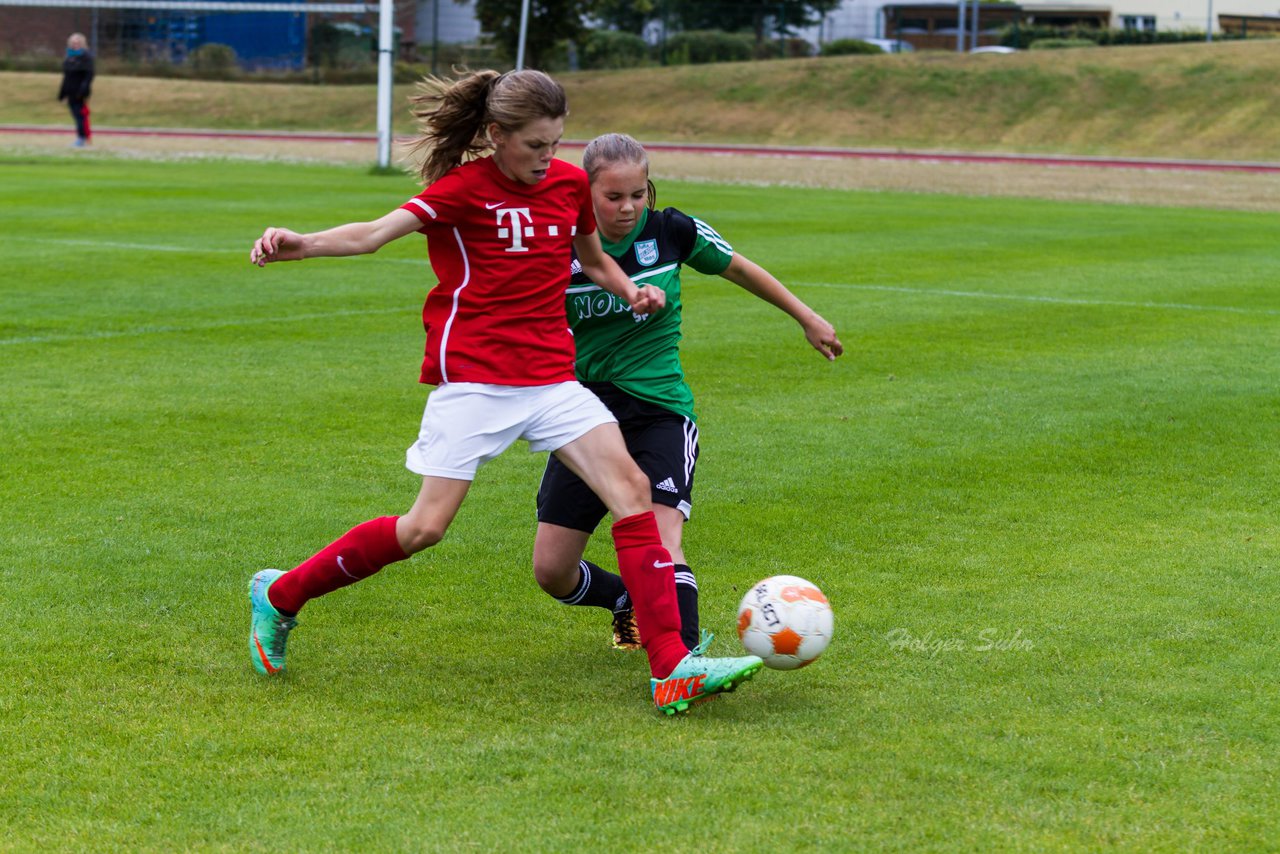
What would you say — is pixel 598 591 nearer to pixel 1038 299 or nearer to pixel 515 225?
pixel 515 225

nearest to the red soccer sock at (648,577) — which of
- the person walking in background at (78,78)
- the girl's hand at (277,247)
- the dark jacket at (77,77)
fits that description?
the girl's hand at (277,247)

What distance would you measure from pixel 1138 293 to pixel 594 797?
11985 mm

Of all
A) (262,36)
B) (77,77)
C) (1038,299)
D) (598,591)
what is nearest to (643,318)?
(598,591)

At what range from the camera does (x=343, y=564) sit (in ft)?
16.3

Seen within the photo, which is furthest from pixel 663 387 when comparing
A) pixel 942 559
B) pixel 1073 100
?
pixel 1073 100

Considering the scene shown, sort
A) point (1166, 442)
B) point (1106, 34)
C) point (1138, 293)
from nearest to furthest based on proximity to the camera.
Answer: point (1166, 442), point (1138, 293), point (1106, 34)

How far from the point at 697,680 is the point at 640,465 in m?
0.81

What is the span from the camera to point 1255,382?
10523 mm

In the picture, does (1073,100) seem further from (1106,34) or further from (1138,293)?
(1138,293)

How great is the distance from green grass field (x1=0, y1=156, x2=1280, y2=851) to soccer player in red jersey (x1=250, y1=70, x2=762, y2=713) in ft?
1.49

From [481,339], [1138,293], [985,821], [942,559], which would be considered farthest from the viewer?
[1138,293]

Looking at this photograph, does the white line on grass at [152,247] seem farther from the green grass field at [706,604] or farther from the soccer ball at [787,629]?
the soccer ball at [787,629]

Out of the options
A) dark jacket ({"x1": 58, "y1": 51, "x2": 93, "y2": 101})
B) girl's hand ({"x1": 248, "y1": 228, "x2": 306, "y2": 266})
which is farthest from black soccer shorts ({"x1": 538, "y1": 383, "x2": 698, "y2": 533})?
dark jacket ({"x1": 58, "y1": 51, "x2": 93, "y2": 101})

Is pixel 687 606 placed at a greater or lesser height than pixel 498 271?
lesser
